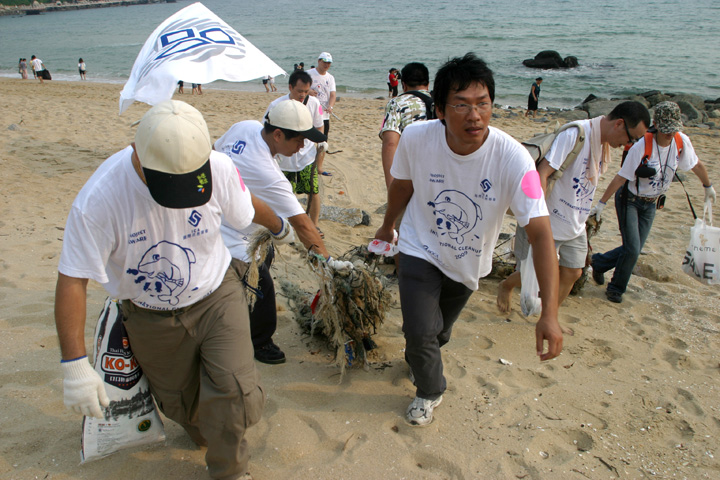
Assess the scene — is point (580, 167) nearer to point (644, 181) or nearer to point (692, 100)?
point (644, 181)

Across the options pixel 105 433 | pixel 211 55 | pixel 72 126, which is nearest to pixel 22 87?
pixel 72 126

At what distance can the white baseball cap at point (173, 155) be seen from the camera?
188cm

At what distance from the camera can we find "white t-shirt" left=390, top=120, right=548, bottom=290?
2484 mm

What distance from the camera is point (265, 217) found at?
2.64 meters

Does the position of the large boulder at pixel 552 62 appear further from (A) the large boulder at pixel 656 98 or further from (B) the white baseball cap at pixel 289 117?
(B) the white baseball cap at pixel 289 117

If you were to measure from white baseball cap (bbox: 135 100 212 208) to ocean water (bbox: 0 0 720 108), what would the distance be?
1931 cm

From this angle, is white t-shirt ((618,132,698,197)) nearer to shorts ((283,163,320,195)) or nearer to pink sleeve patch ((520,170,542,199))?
pink sleeve patch ((520,170,542,199))

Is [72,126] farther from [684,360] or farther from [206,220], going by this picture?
[684,360]

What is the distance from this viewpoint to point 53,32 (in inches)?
2248

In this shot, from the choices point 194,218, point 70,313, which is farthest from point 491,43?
point 70,313

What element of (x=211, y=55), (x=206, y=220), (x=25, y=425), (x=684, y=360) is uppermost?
(x=211, y=55)

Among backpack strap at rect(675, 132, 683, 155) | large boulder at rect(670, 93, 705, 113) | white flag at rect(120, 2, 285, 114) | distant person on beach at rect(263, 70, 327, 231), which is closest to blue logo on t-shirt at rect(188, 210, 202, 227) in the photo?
white flag at rect(120, 2, 285, 114)

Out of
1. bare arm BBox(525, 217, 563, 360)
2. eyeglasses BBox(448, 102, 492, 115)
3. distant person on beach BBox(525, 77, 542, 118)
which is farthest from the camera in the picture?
distant person on beach BBox(525, 77, 542, 118)

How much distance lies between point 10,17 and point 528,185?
10502cm
